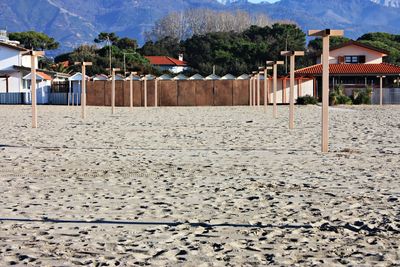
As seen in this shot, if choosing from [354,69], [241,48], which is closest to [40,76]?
[354,69]

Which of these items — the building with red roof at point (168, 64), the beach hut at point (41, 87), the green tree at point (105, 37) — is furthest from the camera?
the green tree at point (105, 37)

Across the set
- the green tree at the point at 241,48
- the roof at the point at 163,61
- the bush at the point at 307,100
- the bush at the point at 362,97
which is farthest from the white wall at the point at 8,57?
the roof at the point at 163,61

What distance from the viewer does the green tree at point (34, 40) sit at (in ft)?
297

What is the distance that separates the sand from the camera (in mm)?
5434

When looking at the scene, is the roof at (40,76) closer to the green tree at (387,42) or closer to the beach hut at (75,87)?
the beach hut at (75,87)

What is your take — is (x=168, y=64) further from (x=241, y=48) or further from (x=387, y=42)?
(x=387, y=42)

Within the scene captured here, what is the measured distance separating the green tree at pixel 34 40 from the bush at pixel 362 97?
51.8 meters

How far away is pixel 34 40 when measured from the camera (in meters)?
90.6

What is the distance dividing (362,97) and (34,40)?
175ft

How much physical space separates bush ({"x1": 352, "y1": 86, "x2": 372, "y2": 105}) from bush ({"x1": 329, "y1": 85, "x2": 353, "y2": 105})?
3.47ft

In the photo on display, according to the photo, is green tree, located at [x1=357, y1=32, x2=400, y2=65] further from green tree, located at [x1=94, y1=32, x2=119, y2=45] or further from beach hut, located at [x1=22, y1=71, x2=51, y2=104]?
beach hut, located at [x1=22, y1=71, x2=51, y2=104]

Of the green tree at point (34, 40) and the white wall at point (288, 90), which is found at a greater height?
the green tree at point (34, 40)

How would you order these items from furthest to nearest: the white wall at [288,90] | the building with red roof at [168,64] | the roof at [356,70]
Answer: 1. the building with red roof at [168,64]
2. the roof at [356,70]
3. the white wall at [288,90]

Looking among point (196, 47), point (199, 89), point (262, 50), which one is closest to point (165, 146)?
point (199, 89)
